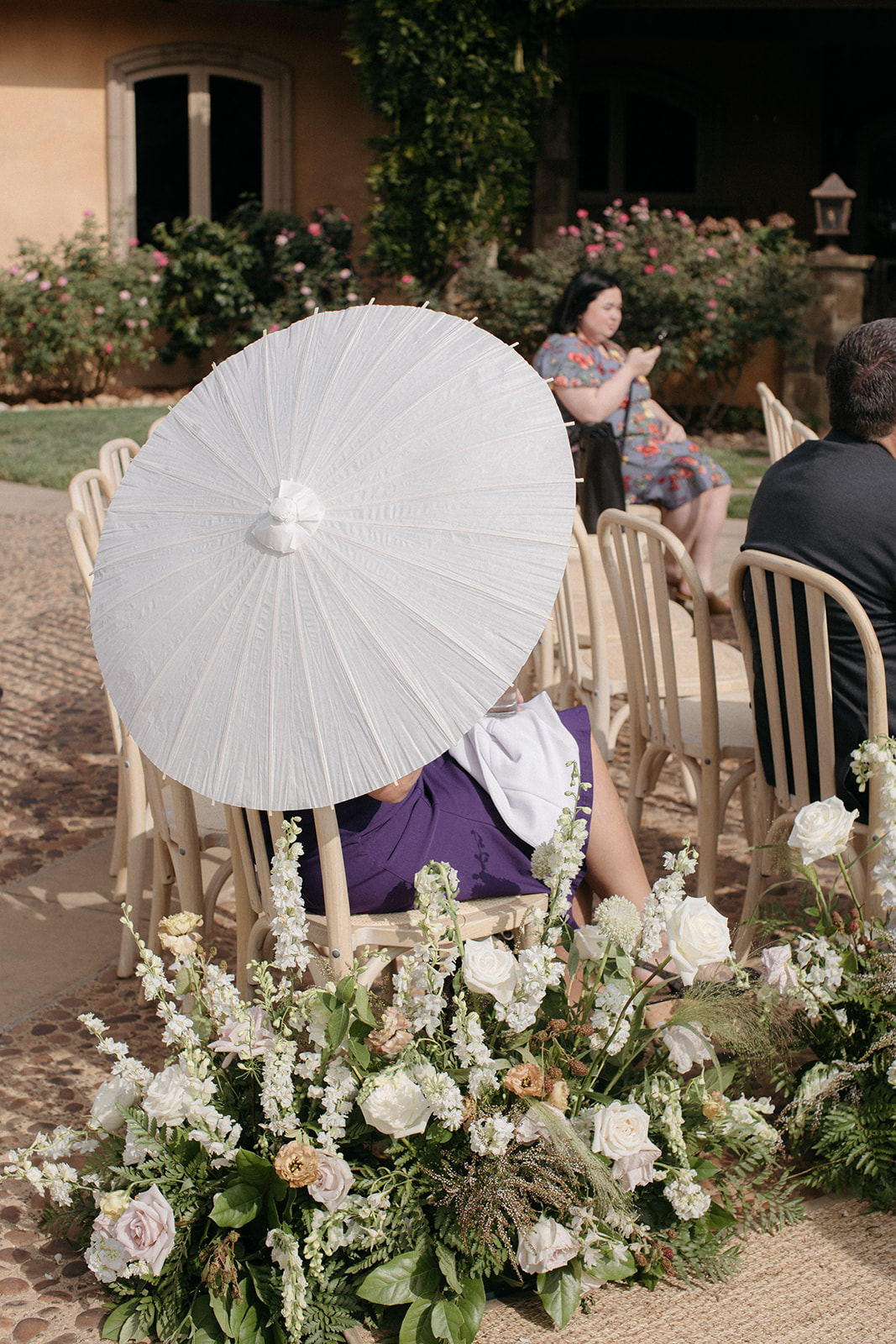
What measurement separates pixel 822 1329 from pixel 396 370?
1541 millimetres

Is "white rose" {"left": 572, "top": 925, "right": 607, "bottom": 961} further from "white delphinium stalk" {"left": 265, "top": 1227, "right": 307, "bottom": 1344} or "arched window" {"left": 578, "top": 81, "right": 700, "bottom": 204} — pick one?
"arched window" {"left": 578, "top": 81, "right": 700, "bottom": 204}

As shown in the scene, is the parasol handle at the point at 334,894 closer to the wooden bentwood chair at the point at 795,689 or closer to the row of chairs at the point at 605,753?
the row of chairs at the point at 605,753

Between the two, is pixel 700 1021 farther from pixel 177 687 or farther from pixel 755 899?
pixel 177 687

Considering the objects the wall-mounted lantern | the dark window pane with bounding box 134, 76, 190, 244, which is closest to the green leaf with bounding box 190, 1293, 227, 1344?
the wall-mounted lantern

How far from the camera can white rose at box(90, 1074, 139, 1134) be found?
193cm

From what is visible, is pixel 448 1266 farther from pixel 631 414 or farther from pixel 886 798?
pixel 631 414

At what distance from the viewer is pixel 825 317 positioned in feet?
35.5

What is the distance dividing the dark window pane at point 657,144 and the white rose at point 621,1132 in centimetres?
1312

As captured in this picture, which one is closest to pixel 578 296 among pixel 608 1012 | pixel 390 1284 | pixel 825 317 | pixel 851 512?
pixel 851 512

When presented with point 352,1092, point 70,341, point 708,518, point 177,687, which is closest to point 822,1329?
point 352,1092

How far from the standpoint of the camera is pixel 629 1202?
6.36 feet

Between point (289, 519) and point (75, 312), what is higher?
point (75, 312)

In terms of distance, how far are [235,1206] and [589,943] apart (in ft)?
2.11

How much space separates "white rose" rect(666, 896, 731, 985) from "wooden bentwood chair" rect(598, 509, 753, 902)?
948mm
